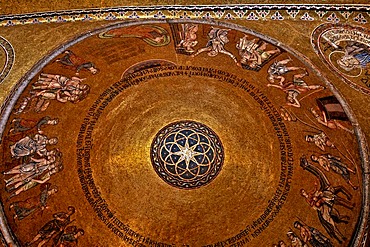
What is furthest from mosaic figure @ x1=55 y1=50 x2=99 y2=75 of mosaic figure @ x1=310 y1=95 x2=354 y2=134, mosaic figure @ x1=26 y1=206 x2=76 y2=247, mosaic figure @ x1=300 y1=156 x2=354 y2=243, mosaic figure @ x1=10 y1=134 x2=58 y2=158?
mosaic figure @ x1=300 y1=156 x2=354 y2=243

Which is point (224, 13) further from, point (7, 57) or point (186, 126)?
point (7, 57)

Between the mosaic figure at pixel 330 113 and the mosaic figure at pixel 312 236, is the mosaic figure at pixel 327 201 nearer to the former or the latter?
the mosaic figure at pixel 312 236

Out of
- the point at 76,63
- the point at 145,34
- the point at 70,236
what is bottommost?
the point at 70,236

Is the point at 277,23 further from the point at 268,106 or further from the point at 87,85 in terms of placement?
the point at 87,85

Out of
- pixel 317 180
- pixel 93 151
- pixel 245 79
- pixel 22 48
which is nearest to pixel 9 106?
pixel 22 48

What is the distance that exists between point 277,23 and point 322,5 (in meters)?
0.99

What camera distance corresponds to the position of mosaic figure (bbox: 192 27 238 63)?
460 inches

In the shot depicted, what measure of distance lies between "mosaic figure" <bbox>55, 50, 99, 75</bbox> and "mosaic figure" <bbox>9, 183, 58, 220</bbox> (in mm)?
2461

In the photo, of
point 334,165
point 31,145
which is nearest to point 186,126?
point 334,165

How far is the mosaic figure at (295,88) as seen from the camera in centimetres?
1168

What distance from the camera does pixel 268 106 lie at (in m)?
12.1

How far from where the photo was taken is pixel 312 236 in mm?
11695

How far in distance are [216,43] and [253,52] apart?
0.80 meters

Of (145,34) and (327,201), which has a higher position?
(145,34)
